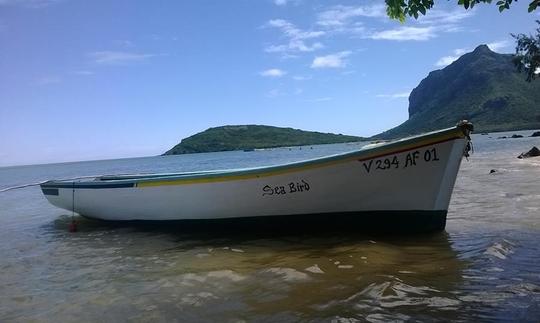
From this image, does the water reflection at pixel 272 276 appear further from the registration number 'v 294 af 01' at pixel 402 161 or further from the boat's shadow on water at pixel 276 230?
the registration number 'v 294 af 01' at pixel 402 161

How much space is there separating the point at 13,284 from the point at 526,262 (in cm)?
782

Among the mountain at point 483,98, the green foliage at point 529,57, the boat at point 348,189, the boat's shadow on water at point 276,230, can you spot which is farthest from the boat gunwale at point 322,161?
the mountain at point 483,98

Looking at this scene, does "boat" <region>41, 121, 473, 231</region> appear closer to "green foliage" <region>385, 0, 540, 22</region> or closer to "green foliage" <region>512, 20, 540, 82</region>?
"green foliage" <region>385, 0, 540, 22</region>

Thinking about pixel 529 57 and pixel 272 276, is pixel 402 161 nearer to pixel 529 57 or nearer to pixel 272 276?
pixel 272 276

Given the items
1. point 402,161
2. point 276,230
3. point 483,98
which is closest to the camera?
point 402,161

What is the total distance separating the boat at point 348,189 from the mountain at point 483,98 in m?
124

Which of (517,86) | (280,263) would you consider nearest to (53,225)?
(280,263)

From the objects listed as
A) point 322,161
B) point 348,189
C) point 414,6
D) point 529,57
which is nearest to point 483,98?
point 529,57

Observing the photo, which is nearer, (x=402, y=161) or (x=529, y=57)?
(x=402, y=161)

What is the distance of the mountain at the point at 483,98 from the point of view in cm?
13025

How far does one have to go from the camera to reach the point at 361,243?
298 inches

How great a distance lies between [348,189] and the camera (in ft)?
26.2

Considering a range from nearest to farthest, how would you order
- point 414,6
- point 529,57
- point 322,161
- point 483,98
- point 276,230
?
1. point 414,6
2. point 322,161
3. point 276,230
4. point 529,57
5. point 483,98

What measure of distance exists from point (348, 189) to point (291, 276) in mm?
2549
